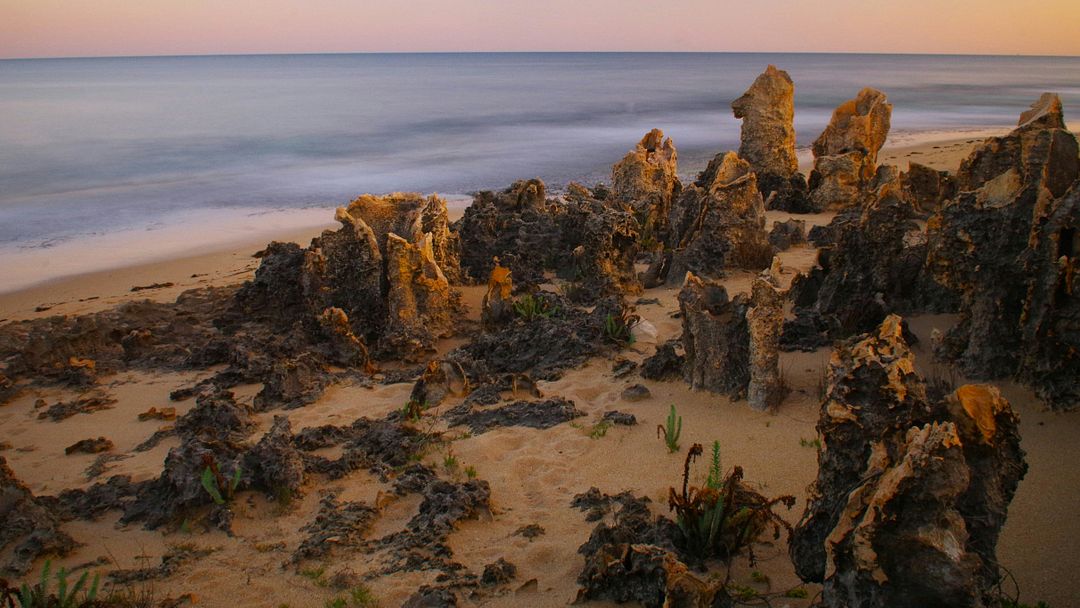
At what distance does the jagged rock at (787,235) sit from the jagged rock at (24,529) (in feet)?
25.5

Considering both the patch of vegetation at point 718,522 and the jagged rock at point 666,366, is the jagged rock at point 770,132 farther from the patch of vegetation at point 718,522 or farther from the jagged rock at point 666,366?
the patch of vegetation at point 718,522

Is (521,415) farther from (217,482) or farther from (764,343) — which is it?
(217,482)

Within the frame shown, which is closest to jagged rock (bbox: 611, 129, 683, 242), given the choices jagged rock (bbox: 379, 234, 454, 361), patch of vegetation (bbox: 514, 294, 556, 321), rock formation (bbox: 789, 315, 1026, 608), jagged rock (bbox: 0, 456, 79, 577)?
patch of vegetation (bbox: 514, 294, 556, 321)

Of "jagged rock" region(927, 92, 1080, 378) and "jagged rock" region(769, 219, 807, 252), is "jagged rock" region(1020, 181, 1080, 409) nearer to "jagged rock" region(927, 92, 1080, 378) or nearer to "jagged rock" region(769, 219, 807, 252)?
"jagged rock" region(927, 92, 1080, 378)

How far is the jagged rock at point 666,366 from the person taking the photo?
5816mm

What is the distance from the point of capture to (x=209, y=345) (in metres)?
7.09

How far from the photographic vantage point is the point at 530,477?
4664mm

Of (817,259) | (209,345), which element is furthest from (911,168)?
(209,345)

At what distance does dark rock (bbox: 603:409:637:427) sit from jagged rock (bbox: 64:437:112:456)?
331 cm

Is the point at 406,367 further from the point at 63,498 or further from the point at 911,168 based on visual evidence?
the point at 911,168

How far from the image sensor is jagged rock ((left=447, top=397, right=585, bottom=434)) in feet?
17.6

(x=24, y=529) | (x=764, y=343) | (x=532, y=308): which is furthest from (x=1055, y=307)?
(x=24, y=529)

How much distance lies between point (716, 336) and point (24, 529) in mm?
4055

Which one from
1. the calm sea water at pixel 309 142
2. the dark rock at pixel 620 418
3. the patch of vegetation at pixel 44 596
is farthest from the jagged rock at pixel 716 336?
the calm sea water at pixel 309 142
